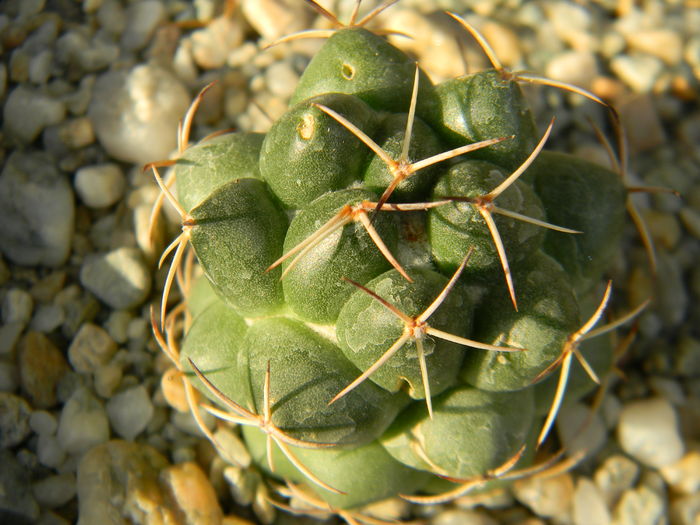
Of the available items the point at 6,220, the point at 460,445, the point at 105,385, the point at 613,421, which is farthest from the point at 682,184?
the point at 6,220

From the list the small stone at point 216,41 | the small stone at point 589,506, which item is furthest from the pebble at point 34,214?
the small stone at point 589,506

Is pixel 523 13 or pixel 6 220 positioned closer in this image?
pixel 6 220

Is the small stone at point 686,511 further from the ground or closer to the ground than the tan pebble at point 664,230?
closer to the ground

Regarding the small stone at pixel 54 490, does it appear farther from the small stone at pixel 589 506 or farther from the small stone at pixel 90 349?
the small stone at pixel 589 506

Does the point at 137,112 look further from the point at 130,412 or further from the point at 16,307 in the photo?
the point at 130,412

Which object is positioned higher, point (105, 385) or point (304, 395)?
point (304, 395)

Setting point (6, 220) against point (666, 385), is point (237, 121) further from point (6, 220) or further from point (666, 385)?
point (666, 385)
